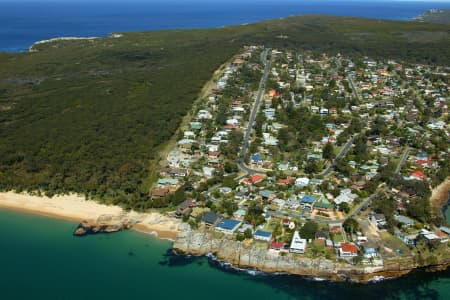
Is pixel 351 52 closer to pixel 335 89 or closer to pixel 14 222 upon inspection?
pixel 335 89

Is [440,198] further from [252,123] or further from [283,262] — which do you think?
[252,123]

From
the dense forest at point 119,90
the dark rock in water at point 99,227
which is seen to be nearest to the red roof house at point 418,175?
the dense forest at point 119,90

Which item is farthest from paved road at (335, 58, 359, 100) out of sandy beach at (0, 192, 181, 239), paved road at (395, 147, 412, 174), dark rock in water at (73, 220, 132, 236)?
dark rock in water at (73, 220, 132, 236)

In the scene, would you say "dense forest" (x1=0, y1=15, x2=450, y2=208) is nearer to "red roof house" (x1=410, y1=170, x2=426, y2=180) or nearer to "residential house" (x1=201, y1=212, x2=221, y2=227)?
"residential house" (x1=201, y1=212, x2=221, y2=227)

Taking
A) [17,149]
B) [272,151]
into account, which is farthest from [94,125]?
[272,151]

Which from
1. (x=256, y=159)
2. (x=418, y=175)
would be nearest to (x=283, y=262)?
(x=256, y=159)

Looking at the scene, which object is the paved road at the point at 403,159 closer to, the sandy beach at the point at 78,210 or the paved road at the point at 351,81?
the paved road at the point at 351,81
